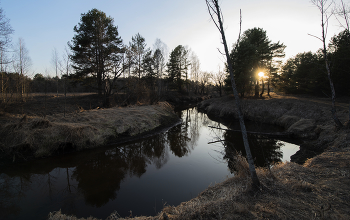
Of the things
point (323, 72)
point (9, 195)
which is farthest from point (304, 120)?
point (9, 195)

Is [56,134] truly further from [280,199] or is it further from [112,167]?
[280,199]

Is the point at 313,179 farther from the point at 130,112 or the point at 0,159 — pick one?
the point at 130,112

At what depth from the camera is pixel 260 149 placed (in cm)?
922

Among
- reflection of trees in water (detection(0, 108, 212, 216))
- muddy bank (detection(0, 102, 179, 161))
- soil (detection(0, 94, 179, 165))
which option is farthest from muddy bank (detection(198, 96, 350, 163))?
muddy bank (detection(0, 102, 179, 161))

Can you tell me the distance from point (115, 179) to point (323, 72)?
17.5m

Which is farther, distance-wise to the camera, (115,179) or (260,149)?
(260,149)

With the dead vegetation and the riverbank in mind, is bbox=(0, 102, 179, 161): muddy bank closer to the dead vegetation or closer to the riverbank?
the riverbank

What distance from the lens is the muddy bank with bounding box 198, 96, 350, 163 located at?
7.66 metres

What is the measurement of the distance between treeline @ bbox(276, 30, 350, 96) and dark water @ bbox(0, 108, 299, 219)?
712 centimetres

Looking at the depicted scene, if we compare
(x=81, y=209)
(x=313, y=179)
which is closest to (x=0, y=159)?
(x=81, y=209)

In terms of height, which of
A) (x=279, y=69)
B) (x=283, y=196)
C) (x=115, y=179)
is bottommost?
(x=115, y=179)

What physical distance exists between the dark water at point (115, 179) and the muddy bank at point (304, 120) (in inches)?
46.2

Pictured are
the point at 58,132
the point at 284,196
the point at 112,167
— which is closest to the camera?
the point at 284,196

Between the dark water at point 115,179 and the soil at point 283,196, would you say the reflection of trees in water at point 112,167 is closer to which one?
the dark water at point 115,179
